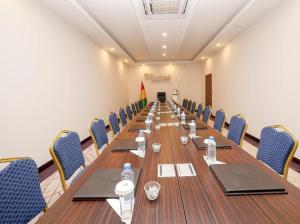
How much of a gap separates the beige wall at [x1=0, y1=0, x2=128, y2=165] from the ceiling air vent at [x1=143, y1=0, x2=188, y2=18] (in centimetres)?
184

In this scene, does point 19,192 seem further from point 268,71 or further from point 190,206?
point 268,71

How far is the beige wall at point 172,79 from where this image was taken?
10.2m

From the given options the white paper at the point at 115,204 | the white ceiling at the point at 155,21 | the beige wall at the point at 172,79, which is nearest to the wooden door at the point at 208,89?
the beige wall at the point at 172,79

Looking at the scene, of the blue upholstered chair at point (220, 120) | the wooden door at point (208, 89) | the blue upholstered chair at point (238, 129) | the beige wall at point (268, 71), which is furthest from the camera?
the wooden door at point (208, 89)

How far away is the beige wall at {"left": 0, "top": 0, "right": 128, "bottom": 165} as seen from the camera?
243 cm

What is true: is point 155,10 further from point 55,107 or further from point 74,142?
point 74,142

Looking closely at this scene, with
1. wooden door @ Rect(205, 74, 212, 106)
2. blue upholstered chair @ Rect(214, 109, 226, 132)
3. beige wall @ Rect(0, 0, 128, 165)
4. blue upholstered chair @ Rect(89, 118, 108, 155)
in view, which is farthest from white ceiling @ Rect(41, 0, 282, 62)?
wooden door @ Rect(205, 74, 212, 106)

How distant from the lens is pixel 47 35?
3260 millimetres

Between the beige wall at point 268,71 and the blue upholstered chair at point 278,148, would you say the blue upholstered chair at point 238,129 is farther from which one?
the beige wall at point 268,71

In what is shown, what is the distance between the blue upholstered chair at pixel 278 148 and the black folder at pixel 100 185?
1162mm

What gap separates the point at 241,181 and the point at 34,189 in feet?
4.13

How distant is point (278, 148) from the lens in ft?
4.91

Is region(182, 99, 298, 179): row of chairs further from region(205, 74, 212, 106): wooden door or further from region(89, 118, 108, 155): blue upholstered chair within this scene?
region(205, 74, 212, 106): wooden door

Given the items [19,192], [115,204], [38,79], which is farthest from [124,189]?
[38,79]
